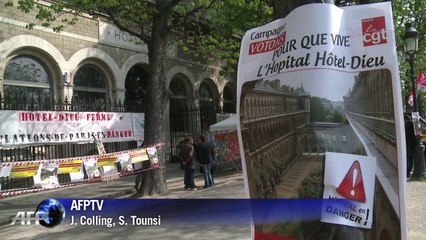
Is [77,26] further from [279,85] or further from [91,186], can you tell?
→ [279,85]

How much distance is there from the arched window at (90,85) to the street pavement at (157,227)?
3886 millimetres

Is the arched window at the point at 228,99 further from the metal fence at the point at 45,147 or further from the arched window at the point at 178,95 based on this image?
the metal fence at the point at 45,147

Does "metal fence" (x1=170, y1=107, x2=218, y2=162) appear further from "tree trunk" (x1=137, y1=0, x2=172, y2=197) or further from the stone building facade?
"tree trunk" (x1=137, y1=0, x2=172, y2=197)

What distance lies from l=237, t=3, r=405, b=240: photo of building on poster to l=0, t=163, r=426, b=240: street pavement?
917mm

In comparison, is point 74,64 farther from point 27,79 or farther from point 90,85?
point 27,79

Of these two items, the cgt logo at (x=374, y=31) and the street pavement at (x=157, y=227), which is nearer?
the cgt logo at (x=374, y=31)

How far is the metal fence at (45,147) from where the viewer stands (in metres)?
12.6

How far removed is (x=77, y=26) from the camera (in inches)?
681

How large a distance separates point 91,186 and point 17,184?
2.55 m

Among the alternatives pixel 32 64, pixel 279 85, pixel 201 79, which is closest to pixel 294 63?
pixel 279 85

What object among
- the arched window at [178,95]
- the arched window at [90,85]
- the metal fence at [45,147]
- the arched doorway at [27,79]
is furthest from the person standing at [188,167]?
the arched window at [178,95]

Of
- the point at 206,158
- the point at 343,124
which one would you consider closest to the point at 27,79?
the point at 206,158

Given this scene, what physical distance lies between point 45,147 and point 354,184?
546 inches

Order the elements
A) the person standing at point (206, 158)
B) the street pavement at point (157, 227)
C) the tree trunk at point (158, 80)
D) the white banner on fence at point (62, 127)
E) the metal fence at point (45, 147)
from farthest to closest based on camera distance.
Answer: the person standing at point (206, 158), the metal fence at point (45, 147), the tree trunk at point (158, 80), the white banner on fence at point (62, 127), the street pavement at point (157, 227)
